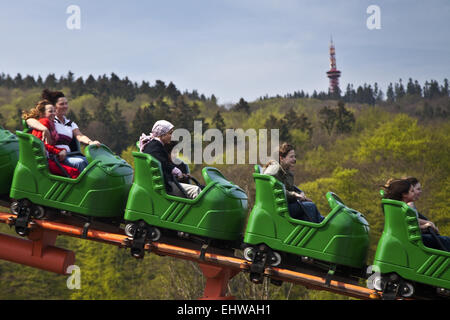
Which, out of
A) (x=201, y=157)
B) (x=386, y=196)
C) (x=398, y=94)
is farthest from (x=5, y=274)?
(x=398, y=94)

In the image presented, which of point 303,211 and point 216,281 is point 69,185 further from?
point 303,211

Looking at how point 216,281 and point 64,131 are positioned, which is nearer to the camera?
point 216,281

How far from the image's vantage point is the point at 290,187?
6.53 meters

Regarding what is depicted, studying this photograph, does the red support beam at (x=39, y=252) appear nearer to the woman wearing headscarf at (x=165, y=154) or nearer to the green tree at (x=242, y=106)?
the woman wearing headscarf at (x=165, y=154)

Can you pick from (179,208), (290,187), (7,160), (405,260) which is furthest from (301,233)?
(7,160)

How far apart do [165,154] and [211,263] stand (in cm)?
123

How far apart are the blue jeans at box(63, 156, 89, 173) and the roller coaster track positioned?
641 mm

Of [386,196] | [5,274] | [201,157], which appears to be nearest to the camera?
[386,196]

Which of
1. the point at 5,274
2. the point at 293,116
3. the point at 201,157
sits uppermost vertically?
the point at 293,116

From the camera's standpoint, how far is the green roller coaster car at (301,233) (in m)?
5.95

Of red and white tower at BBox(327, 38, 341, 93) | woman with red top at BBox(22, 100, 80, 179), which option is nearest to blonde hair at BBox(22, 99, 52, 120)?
woman with red top at BBox(22, 100, 80, 179)

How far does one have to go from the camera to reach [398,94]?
82.4 m

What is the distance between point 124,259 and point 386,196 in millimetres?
35835
